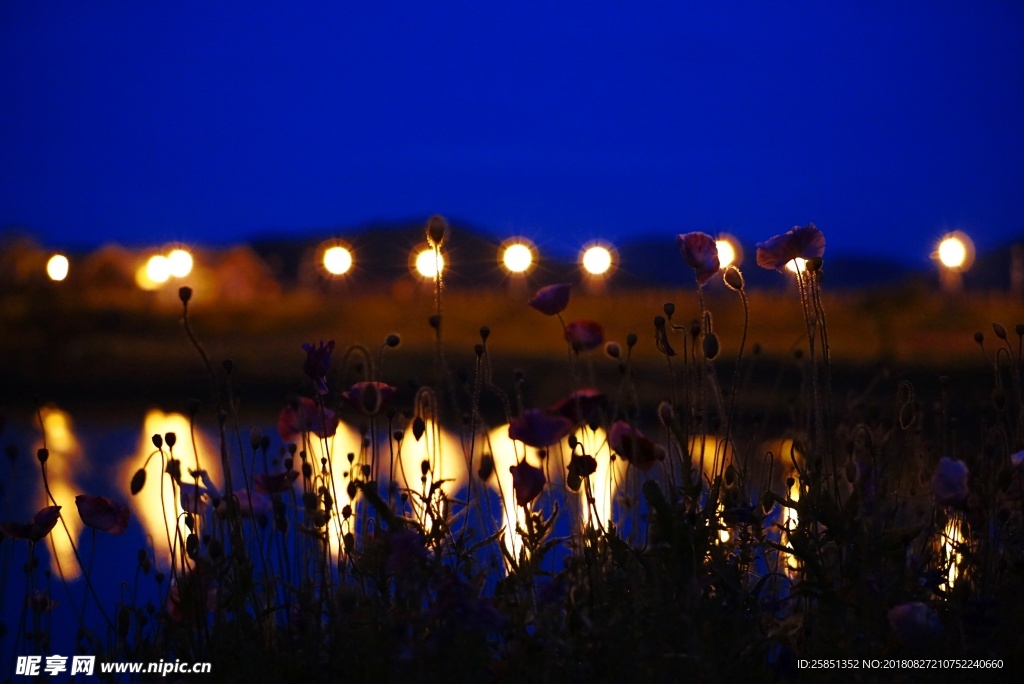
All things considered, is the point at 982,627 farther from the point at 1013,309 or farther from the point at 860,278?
the point at 860,278

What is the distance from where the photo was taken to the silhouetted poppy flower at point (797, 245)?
226 centimetres

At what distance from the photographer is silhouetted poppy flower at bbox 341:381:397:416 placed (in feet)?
6.98

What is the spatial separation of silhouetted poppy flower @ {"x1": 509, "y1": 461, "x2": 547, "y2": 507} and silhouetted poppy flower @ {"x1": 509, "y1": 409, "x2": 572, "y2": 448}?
110 mm

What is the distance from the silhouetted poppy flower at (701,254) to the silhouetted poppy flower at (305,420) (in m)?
0.81

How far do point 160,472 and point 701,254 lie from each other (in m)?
6.23

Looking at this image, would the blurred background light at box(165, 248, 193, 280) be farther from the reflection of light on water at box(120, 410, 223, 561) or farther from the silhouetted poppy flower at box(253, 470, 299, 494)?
the silhouetted poppy flower at box(253, 470, 299, 494)

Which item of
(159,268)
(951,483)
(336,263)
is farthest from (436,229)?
(159,268)

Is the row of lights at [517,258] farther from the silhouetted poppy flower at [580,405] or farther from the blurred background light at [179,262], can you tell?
the blurred background light at [179,262]

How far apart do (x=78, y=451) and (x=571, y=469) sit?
865 centimetres

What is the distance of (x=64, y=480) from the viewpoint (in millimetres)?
7684

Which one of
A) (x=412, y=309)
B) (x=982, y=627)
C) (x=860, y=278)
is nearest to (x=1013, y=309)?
(x=412, y=309)

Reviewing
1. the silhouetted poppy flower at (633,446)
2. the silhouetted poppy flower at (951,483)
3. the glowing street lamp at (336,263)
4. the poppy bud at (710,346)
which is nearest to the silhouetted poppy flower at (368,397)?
the silhouetted poppy flower at (633,446)

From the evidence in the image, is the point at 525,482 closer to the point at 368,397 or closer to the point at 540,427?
the point at 540,427

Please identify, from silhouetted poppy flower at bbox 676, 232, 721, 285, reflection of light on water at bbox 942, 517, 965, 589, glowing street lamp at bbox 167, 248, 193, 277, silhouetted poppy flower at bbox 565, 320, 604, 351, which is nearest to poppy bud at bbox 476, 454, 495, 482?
silhouetted poppy flower at bbox 565, 320, 604, 351
